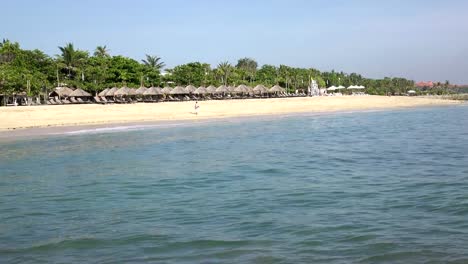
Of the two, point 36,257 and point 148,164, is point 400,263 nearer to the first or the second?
point 36,257

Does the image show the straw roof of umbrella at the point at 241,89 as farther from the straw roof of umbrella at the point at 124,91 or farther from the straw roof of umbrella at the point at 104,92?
the straw roof of umbrella at the point at 104,92

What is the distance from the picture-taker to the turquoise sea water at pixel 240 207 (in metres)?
5.59

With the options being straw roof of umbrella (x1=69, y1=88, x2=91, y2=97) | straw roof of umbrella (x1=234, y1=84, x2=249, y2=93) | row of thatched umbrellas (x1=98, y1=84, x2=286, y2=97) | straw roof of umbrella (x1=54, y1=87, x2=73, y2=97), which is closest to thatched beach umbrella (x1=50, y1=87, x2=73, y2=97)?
straw roof of umbrella (x1=54, y1=87, x2=73, y2=97)

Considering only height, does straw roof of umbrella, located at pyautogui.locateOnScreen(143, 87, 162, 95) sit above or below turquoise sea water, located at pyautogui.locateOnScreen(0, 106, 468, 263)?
above

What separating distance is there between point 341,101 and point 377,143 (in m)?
42.5

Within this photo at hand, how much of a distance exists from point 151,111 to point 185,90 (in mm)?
15380

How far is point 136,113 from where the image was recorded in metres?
38.5

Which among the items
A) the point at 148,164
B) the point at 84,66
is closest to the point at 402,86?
the point at 84,66

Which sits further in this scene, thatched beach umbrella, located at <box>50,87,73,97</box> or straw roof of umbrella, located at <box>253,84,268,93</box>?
straw roof of umbrella, located at <box>253,84,268,93</box>

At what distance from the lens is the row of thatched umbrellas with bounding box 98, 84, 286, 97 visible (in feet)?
165

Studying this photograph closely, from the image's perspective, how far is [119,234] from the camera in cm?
650

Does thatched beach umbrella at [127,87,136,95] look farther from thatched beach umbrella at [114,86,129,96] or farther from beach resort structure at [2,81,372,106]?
thatched beach umbrella at [114,86,129,96]

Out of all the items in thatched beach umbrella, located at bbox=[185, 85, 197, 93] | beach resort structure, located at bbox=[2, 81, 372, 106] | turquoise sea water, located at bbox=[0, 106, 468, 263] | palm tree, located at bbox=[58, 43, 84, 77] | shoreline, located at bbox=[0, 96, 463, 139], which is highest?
palm tree, located at bbox=[58, 43, 84, 77]

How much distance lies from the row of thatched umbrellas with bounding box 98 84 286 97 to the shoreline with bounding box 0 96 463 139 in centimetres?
734
